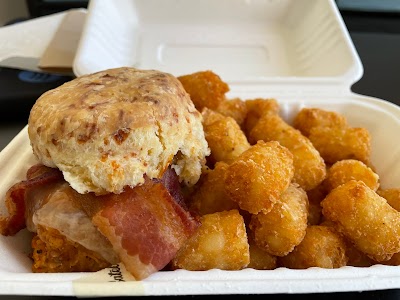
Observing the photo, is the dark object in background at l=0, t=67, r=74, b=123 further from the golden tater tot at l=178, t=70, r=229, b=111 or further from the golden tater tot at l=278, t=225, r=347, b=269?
the golden tater tot at l=278, t=225, r=347, b=269

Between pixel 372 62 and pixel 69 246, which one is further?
pixel 372 62

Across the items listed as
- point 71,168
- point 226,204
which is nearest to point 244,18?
point 226,204

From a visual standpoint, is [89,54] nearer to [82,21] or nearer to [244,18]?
[82,21]

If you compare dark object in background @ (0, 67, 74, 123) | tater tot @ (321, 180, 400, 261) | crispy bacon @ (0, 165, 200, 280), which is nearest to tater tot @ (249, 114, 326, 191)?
tater tot @ (321, 180, 400, 261)

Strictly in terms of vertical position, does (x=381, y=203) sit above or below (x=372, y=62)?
above

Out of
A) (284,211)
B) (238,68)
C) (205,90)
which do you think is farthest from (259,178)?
(238,68)

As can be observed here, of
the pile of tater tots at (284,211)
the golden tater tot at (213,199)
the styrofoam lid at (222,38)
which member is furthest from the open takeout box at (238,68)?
the golden tater tot at (213,199)
